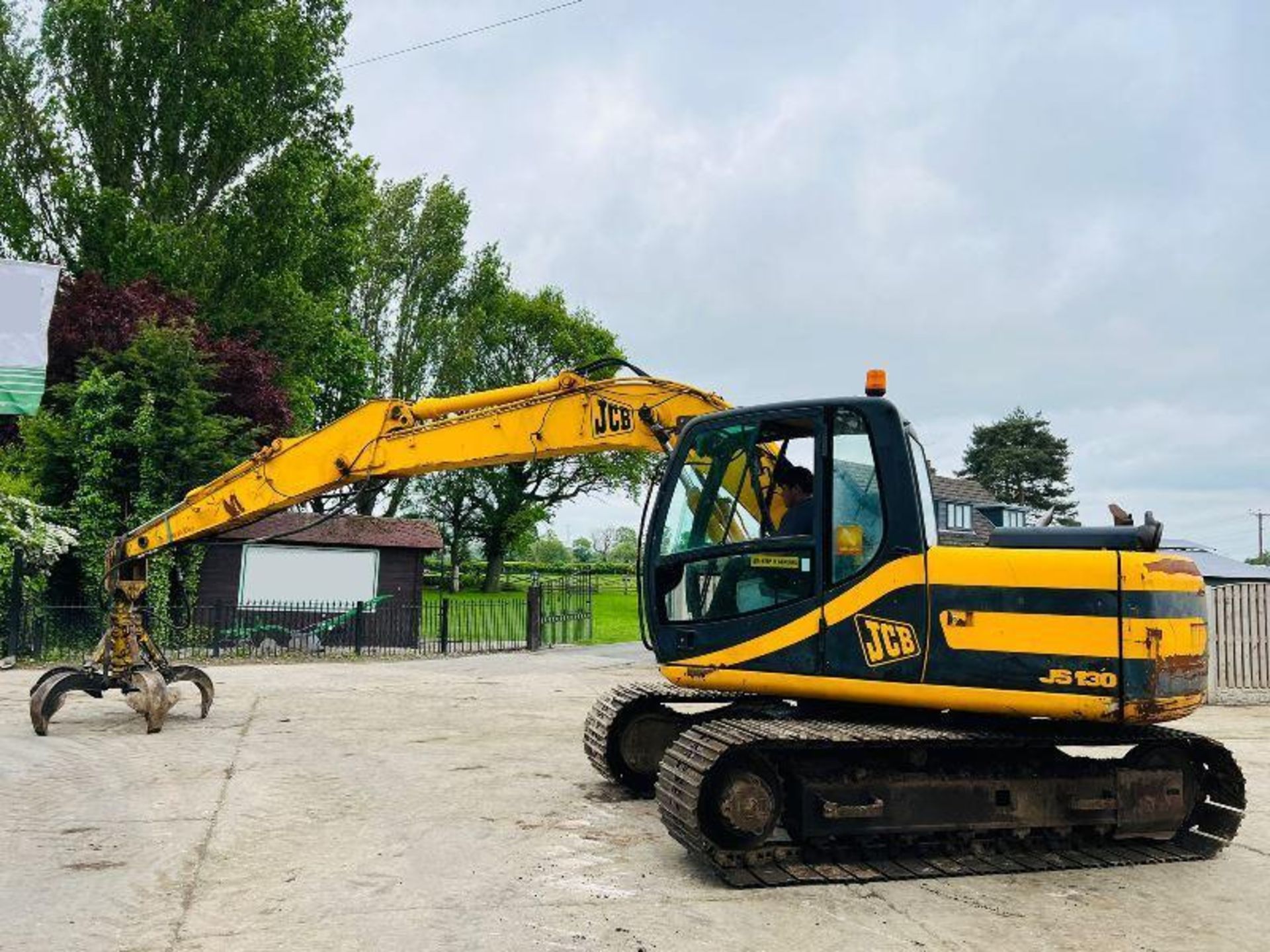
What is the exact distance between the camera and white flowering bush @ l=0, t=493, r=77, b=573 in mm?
17206

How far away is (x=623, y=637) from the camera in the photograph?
93.6 ft

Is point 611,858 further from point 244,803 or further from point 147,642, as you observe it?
point 147,642

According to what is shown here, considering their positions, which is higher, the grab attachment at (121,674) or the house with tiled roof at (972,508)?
the house with tiled roof at (972,508)

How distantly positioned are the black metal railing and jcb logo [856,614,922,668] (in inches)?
622

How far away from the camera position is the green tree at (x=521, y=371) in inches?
1914

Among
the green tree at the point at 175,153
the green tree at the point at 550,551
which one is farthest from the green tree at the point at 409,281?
the green tree at the point at 550,551

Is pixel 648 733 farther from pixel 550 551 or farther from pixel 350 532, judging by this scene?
pixel 550 551

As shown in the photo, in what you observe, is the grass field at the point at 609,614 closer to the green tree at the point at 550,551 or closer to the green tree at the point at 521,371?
the green tree at the point at 521,371

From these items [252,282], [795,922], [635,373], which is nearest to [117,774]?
[635,373]

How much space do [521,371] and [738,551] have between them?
45.3m

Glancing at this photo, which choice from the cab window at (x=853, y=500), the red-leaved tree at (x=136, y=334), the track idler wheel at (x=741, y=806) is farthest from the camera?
the red-leaved tree at (x=136, y=334)

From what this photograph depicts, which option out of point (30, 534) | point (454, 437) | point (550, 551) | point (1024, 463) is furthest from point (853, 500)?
point (550, 551)

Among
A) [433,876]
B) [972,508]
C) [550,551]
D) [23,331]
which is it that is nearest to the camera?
[433,876]

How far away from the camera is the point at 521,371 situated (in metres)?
50.5
